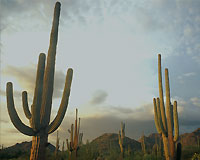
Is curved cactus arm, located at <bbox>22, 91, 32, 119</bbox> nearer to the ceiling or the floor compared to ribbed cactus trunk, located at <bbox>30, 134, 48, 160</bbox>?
nearer to the ceiling

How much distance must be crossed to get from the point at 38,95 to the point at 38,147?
4.80 feet

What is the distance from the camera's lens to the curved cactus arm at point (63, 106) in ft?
21.4

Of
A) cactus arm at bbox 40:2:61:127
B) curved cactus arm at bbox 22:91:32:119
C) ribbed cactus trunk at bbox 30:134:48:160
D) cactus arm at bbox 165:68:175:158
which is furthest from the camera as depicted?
cactus arm at bbox 165:68:175:158

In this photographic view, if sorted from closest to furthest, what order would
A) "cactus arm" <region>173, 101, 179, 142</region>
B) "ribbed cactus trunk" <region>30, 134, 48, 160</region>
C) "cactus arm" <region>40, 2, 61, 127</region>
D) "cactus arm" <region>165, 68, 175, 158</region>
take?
"ribbed cactus trunk" <region>30, 134, 48, 160</region> → "cactus arm" <region>40, 2, 61, 127</region> → "cactus arm" <region>165, 68, 175, 158</region> → "cactus arm" <region>173, 101, 179, 142</region>

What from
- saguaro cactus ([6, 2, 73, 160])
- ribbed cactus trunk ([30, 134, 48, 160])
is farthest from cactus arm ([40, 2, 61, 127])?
ribbed cactus trunk ([30, 134, 48, 160])

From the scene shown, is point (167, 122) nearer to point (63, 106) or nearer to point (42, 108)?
point (63, 106)

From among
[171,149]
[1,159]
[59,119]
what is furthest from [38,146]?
[1,159]

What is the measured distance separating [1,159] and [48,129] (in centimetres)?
2207

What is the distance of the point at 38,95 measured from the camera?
6.34 metres

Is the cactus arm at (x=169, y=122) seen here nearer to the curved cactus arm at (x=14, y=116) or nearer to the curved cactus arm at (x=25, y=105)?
the curved cactus arm at (x=25, y=105)

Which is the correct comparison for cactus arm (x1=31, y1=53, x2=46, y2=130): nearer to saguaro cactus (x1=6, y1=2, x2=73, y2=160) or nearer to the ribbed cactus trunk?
saguaro cactus (x1=6, y1=2, x2=73, y2=160)

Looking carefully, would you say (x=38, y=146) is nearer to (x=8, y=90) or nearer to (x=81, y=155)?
(x=8, y=90)

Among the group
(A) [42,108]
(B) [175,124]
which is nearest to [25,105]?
(A) [42,108]

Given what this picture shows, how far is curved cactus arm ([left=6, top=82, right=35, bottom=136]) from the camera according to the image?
6207mm
